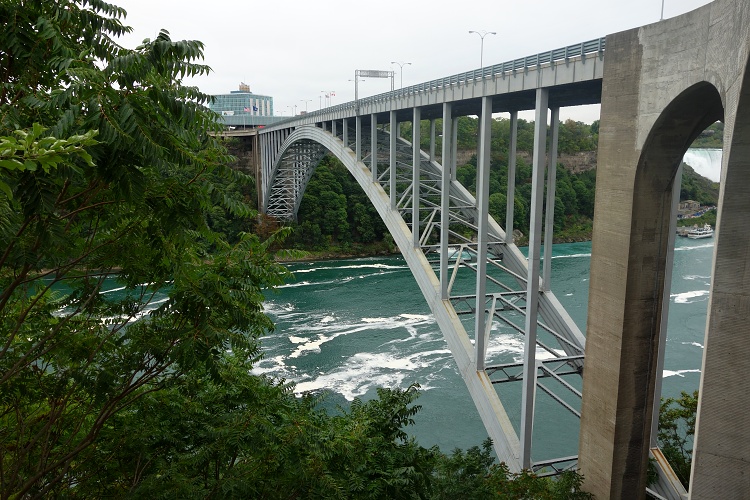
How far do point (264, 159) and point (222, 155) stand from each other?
40287mm

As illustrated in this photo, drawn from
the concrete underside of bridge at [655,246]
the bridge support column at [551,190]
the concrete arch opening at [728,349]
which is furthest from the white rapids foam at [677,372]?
the concrete arch opening at [728,349]

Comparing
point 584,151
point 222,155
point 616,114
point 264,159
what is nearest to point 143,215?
point 222,155

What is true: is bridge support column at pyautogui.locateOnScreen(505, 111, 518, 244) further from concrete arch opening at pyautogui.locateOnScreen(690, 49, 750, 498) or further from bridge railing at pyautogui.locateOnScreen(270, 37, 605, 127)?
concrete arch opening at pyautogui.locateOnScreen(690, 49, 750, 498)

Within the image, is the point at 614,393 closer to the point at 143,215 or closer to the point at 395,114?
the point at 143,215

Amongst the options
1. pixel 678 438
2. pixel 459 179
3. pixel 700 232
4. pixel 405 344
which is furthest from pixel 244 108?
pixel 678 438

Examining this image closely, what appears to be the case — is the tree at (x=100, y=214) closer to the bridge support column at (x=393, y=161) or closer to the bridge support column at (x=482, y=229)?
the bridge support column at (x=482, y=229)

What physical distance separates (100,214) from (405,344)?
1736cm

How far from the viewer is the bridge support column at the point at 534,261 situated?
27.8 feet

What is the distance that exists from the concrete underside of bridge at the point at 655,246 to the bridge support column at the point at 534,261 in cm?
89

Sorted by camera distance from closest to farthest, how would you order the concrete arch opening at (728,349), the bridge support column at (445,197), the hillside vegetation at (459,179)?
the concrete arch opening at (728,349) → the bridge support column at (445,197) → the hillside vegetation at (459,179)

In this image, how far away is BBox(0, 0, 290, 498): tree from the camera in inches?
121

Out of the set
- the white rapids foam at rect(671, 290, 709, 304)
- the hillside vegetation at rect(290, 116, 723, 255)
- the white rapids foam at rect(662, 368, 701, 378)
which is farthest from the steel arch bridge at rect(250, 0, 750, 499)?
the hillside vegetation at rect(290, 116, 723, 255)

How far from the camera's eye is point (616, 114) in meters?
7.39

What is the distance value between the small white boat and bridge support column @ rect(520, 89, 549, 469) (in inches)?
1478
